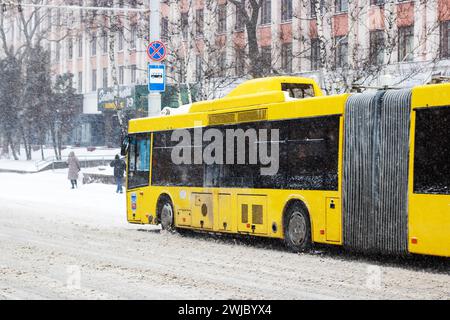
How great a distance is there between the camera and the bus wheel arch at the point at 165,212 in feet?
66.5

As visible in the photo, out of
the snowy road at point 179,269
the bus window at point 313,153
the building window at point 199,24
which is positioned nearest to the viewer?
the snowy road at point 179,269

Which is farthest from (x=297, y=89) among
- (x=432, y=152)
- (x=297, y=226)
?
(x=432, y=152)

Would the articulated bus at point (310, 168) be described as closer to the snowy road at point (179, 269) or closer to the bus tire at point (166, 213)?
the bus tire at point (166, 213)

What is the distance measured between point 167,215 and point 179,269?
23.8 ft

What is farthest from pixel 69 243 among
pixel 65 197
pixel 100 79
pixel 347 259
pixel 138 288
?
pixel 100 79

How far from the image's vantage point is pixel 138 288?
11055 mm

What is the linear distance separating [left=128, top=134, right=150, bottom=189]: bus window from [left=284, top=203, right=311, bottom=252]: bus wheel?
5688 mm

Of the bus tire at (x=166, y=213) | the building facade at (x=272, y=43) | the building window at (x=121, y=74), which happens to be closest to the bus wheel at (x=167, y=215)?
the bus tire at (x=166, y=213)

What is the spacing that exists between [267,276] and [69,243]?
5933mm

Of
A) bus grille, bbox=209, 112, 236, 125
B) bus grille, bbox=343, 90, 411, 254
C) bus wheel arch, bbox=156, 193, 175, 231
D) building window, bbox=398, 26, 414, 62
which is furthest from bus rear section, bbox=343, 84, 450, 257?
building window, bbox=398, 26, 414, 62

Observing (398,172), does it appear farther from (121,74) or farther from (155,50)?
(121,74)

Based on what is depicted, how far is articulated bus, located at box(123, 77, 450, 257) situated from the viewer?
13508 millimetres

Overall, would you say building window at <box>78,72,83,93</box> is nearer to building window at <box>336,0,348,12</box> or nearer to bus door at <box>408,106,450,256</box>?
building window at <box>336,0,348,12</box>

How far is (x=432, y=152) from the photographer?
13.4m
